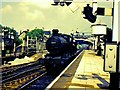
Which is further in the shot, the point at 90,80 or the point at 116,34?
the point at 90,80

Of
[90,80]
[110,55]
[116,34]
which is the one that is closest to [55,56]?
[90,80]

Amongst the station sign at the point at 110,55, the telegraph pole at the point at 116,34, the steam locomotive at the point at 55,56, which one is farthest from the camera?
the steam locomotive at the point at 55,56

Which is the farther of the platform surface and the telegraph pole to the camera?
the platform surface

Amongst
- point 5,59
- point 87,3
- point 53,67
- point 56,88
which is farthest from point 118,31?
point 5,59

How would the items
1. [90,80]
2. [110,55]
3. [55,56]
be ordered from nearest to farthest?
[110,55] → [90,80] → [55,56]

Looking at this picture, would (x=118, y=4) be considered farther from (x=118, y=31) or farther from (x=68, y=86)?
(x=68, y=86)

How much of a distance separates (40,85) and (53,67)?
741cm

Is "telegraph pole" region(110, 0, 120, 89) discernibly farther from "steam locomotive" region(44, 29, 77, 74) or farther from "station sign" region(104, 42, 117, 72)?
"steam locomotive" region(44, 29, 77, 74)

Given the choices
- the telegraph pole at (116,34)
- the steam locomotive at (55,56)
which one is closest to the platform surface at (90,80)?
the steam locomotive at (55,56)

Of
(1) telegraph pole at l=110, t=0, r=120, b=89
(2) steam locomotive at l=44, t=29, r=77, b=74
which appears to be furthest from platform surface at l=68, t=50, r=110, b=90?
(1) telegraph pole at l=110, t=0, r=120, b=89

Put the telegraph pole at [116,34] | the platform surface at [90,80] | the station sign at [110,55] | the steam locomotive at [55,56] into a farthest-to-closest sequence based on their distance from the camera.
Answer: the steam locomotive at [55,56] < the platform surface at [90,80] < the telegraph pole at [116,34] < the station sign at [110,55]

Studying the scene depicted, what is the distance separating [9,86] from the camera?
674 inches

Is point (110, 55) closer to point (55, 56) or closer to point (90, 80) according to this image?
point (90, 80)

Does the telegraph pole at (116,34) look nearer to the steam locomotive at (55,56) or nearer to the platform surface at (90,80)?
the platform surface at (90,80)
